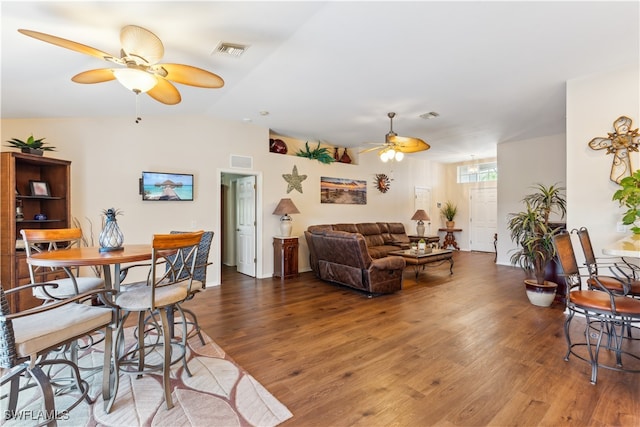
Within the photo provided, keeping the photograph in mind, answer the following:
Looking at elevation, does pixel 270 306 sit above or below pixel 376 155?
below

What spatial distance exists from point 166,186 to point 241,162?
133 cm

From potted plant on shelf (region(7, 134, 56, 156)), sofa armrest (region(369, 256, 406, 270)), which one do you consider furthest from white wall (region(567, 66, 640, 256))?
potted plant on shelf (region(7, 134, 56, 156))

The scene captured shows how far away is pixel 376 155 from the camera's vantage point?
765 centimetres

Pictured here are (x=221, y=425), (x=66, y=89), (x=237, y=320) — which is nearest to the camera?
(x=221, y=425)

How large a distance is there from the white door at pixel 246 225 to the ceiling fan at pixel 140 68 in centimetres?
327

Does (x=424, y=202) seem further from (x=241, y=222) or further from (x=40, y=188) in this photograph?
(x=40, y=188)

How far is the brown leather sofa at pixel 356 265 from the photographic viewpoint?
4.32 metres

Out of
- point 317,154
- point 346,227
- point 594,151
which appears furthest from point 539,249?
point 317,154

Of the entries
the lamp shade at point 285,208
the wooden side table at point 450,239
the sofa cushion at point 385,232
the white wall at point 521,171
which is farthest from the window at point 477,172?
the lamp shade at point 285,208

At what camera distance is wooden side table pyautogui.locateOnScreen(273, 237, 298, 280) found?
5535 millimetres

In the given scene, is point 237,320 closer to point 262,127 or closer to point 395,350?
point 395,350

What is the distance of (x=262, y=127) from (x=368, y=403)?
15.9ft

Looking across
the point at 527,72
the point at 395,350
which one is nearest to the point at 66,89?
the point at 395,350

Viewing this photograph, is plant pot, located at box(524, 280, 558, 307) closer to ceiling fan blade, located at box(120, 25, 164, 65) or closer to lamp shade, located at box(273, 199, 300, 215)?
lamp shade, located at box(273, 199, 300, 215)
